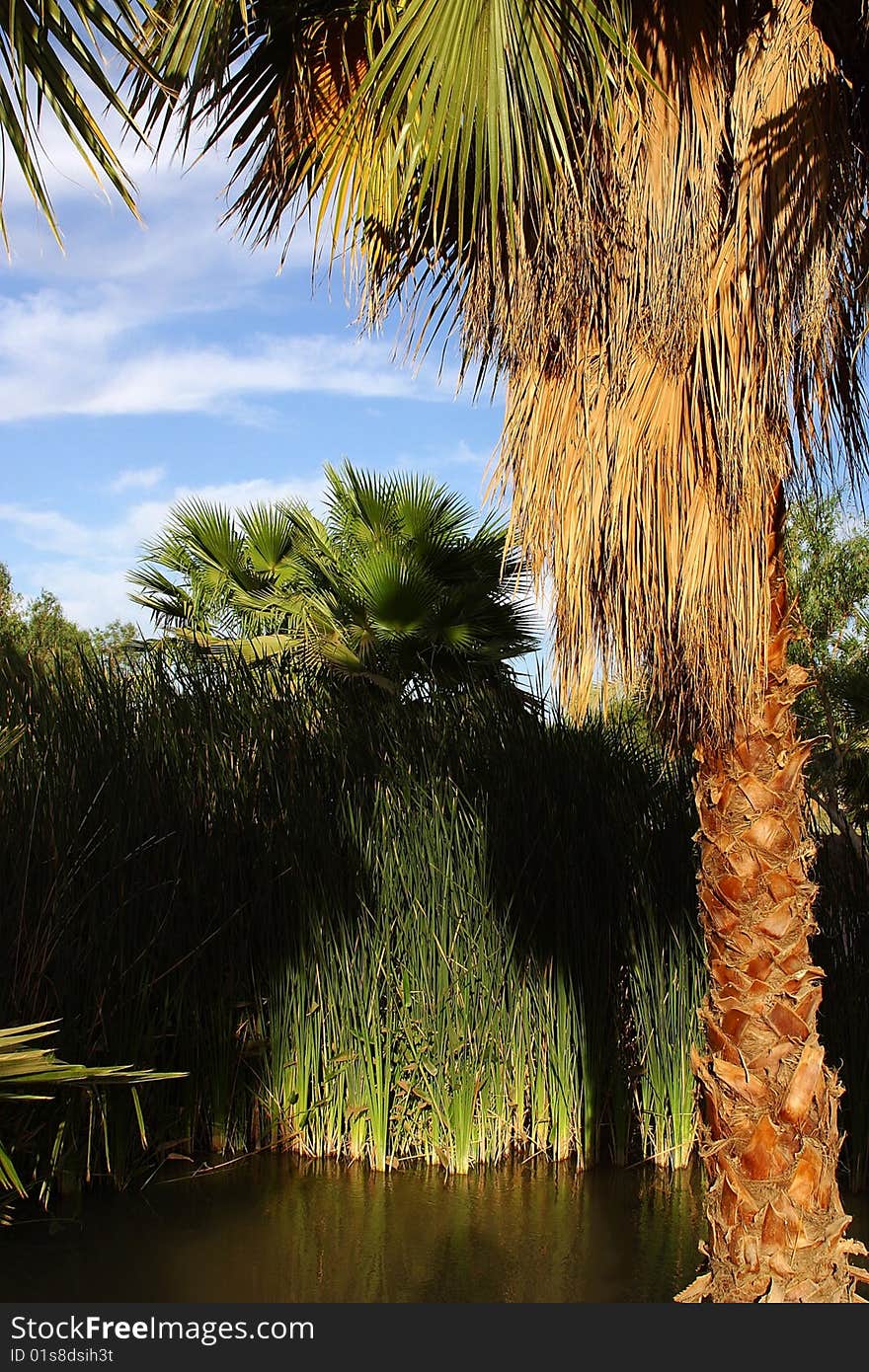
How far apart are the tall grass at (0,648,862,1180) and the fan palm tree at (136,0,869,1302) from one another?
2.25m

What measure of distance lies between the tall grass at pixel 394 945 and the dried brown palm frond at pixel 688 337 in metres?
2.57

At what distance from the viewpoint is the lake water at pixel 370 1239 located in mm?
4277

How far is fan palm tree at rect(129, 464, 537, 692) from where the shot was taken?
377 inches

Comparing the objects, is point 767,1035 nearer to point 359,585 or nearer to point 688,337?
point 688,337

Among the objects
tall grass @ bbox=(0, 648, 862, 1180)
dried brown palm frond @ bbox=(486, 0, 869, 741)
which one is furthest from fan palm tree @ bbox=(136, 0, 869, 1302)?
tall grass @ bbox=(0, 648, 862, 1180)

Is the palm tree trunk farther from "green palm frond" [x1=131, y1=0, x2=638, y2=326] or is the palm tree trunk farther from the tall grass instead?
the tall grass

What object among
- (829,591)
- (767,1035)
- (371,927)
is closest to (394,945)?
(371,927)

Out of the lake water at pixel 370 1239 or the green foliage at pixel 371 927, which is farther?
the green foliage at pixel 371 927

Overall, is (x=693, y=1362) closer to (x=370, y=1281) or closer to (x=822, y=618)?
(x=370, y=1281)

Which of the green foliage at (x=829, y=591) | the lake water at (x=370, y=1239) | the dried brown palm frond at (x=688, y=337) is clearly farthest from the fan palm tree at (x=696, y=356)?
the green foliage at (x=829, y=591)

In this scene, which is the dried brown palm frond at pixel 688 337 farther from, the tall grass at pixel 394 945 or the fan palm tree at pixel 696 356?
the tall grass at pixel 394 945

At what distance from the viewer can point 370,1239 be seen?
189 inches

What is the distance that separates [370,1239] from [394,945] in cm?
155

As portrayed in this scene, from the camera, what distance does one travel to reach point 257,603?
34.2 feet
